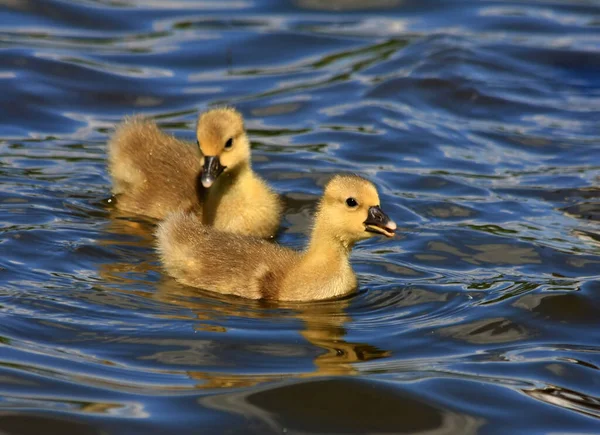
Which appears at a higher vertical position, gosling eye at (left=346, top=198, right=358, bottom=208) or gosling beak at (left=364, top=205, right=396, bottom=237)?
gosling eye at (left=346, top=198, right=358, bottom=208)

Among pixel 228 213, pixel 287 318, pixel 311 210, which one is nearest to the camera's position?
pixel 287 318

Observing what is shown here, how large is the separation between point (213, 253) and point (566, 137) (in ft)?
15.6

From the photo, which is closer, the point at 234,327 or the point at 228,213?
the point at 234,327

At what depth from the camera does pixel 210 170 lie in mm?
8266

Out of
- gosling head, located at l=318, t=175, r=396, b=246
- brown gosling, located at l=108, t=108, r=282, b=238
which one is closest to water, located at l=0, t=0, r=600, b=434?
brown gosling, located at l=108, t=108, r=282, b=238

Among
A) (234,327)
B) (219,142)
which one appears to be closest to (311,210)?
(219,142)

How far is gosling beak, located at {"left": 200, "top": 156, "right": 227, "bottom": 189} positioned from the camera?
8.19m

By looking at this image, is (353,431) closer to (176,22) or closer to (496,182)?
(496,182)

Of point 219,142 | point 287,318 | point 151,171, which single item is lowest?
point 287,318

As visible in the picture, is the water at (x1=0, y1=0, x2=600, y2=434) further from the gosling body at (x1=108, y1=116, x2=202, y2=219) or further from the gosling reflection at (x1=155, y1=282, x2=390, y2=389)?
the gosling body at (x1=108, y1=116, x2=202, y2=219)

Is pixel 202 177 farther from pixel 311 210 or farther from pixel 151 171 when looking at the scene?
pixel 311 210

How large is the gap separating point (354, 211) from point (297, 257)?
1.62ft

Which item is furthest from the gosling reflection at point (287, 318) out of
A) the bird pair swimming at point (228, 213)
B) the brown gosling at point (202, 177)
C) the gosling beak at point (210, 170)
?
the brown gosling at point (202, 177)

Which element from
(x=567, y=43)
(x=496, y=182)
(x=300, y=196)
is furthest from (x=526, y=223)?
(x=567, y=43)
